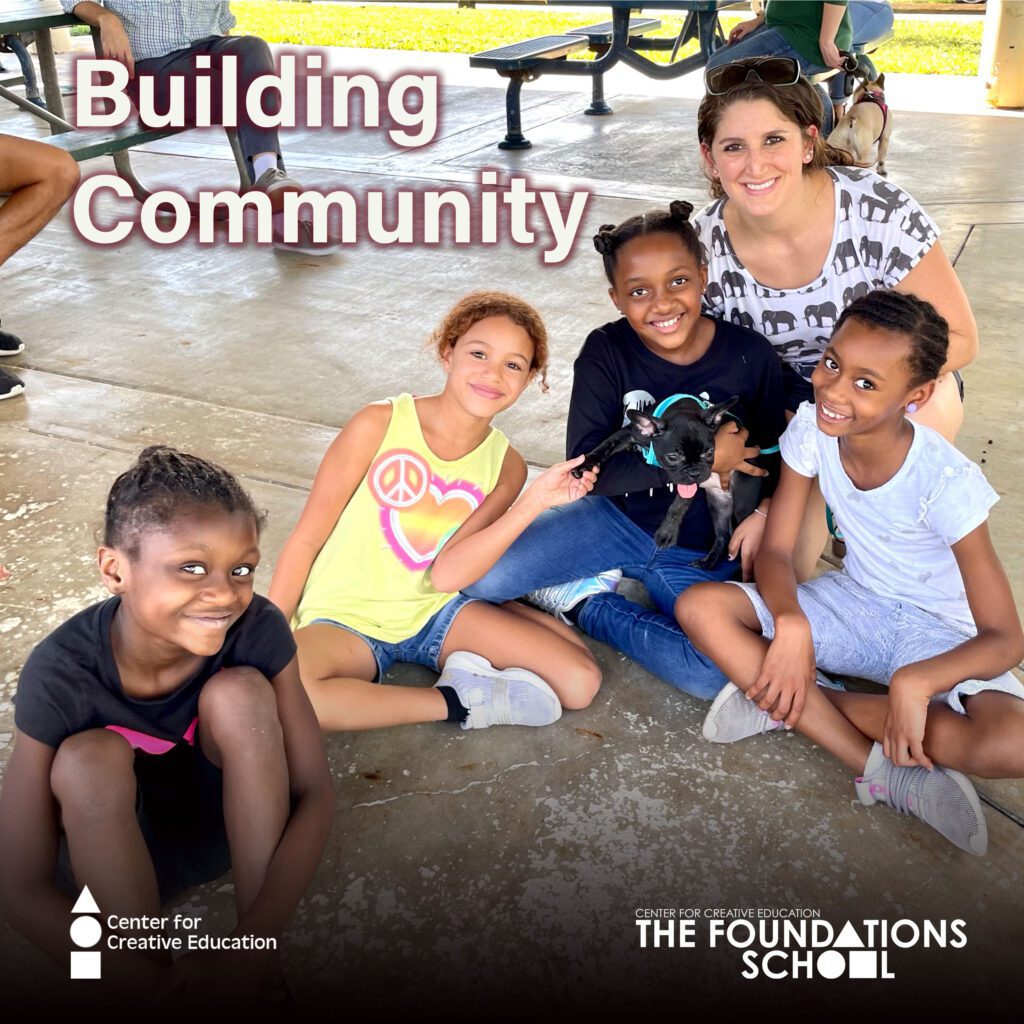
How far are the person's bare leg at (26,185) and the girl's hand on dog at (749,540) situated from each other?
253 cm

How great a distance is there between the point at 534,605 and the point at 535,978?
981 millimetres

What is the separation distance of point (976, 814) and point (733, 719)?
44 centimetres

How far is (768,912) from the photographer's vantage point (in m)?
1.70

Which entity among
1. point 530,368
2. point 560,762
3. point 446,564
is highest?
point 530,368

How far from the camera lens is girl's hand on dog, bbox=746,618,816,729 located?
202 cm

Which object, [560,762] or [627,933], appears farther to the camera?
[560,762]

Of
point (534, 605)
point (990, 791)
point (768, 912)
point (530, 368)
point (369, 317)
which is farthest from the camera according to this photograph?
point (369, 317)

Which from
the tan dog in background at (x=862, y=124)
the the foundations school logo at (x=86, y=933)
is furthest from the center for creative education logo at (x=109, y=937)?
the tan dog in background at (x=862, y=124)

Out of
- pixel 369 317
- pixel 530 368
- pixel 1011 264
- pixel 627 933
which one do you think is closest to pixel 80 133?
pixel 369 317

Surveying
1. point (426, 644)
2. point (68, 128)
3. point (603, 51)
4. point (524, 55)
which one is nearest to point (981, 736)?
point (426, 644)

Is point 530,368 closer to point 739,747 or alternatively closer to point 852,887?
point 739,747

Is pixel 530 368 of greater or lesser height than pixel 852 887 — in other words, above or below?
above

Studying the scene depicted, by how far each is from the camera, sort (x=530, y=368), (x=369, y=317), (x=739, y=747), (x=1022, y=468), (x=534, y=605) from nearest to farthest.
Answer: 1. (x=739, y=747)
2. (x=530, y=368)
3. (x=534, y=605)
4. (x=1022, y=468)
5. (x=369, y=317)

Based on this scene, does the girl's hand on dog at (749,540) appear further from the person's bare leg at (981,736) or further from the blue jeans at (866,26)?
the blue jeans at (866,26)
